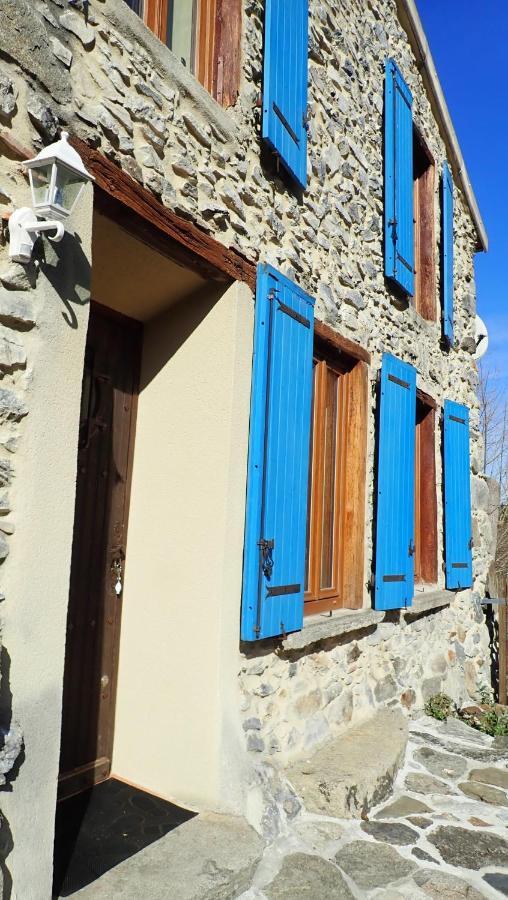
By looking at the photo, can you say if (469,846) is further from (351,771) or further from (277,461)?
(277,461)

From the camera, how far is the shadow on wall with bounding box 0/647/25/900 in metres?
1.84

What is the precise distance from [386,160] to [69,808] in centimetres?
455

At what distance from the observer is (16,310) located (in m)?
2.01

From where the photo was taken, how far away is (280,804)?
114 inches

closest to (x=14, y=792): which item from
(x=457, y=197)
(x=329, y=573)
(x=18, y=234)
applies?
(x=18, y=234)

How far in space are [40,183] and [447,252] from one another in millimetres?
4985

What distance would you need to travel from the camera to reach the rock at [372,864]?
2.58 m

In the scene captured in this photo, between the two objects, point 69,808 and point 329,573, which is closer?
point 69,808

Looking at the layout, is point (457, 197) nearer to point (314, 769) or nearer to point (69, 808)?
point (314, 769)

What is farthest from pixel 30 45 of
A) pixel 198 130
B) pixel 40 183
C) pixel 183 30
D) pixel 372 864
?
pixel 372 864

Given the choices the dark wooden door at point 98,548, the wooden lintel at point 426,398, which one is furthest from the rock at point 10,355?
the wooden lintel at point 426,398

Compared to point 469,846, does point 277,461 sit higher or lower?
higher

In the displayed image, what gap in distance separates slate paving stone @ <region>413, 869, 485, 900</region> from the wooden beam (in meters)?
2.62

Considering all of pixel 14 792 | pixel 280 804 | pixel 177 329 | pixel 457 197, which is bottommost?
pixel 280 804
